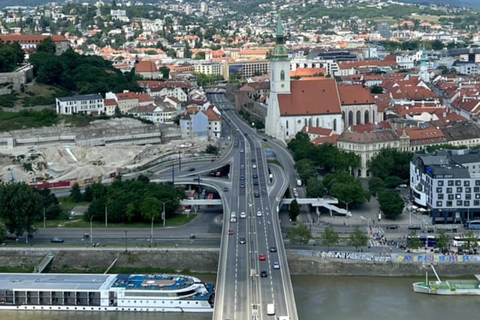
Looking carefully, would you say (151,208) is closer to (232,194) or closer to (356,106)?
(232,194)

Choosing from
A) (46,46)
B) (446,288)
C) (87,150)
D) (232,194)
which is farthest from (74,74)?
(446,288)

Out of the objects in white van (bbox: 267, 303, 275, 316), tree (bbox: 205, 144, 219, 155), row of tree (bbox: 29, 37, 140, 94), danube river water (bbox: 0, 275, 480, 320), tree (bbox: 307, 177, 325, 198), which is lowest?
danube river water (bbox: 0, 275, 480, 320)

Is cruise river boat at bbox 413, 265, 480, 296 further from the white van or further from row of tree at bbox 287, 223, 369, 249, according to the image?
the white van

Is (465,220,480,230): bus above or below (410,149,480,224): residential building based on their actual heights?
below

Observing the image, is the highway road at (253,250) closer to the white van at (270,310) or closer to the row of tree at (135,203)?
the white van at (270,310)

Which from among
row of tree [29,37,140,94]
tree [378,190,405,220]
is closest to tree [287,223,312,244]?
tree [378,190,405,220]

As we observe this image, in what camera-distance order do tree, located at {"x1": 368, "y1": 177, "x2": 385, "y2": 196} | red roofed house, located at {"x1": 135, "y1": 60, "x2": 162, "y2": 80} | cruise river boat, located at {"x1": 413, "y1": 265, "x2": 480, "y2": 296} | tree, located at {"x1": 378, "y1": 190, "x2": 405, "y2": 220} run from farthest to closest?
red roofed house, located at {"x1": 135, "y1": 60, "x2": 162, "y2": 80} < tree, located at {"x1": 368, "y1": 177, "x2": 385, "y2": 196} < tree, located at {"x1": 378, "y1": 190, "x2": 405, "y2": 220} < cruise river boat, located at {"x1": 413, "y1": 265, "x2": 480, "y2": 296}

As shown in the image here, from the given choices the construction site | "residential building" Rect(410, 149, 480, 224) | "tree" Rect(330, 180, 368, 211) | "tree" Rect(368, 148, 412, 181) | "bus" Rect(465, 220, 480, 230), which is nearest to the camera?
"bus" Rect(465, 220, 480, 230)
